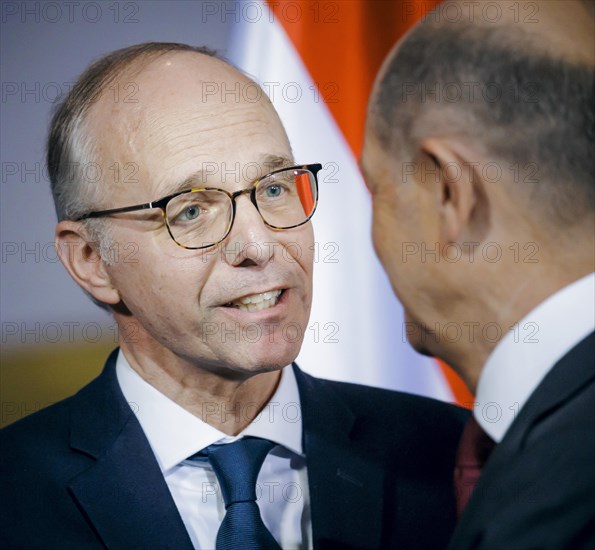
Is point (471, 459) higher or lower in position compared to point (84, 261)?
lower

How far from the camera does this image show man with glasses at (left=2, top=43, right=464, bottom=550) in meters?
1.72

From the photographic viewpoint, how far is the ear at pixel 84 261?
192cm

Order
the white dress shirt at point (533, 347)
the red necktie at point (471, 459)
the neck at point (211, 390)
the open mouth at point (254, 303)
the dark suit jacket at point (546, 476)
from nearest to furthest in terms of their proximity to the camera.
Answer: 1. the dark suit jacket at point (546, 476)
2. the white dress shirt at point (533, 347)
3. the red necktie at point (471, 459)
4. the open mouth at point (254, 303)
5. the neck at point (211, 390)

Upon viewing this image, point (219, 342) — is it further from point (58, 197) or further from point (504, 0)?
point (504, 0)

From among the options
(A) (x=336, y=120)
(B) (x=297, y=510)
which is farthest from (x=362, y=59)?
(B) (x=297, y=510)

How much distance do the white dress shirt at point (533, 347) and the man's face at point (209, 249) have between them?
2.16ft

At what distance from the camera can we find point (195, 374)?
74.0 inches

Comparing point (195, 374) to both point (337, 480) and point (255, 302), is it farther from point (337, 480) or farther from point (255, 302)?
point (337, 480)

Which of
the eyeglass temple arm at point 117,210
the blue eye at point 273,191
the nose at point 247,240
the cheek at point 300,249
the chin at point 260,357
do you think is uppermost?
the eyeglass temple arm at point 117,210

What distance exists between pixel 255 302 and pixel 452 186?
741 millimetres

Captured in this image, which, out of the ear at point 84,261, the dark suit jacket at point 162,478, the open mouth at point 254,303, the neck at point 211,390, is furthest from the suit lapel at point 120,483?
the open mouth at point 254,303

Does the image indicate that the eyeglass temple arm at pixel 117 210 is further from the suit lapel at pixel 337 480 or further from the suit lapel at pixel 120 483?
the suit lapel at pixel 337 480

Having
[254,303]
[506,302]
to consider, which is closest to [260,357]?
[254,303]

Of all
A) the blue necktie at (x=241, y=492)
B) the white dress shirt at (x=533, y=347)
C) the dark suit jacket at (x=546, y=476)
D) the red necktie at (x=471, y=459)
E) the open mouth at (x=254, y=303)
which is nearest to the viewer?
the dark suit jacket at (x=546, y=476)
